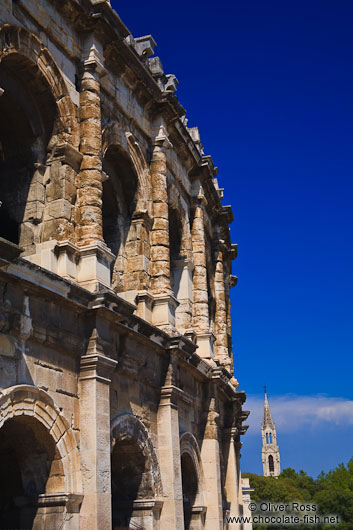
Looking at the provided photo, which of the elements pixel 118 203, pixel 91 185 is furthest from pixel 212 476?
pixel 91 185

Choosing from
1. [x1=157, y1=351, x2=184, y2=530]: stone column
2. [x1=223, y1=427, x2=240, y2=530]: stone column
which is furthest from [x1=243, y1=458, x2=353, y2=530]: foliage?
[x1=157, y1=351, x2=184, y2=530]: stone column

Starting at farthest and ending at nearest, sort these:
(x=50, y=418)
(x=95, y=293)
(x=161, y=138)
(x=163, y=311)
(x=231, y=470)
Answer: (x=231, y=470)
(x=161, y=138)
(x=163, y=311)
(x=95, y=293)
(x=50, y=418)

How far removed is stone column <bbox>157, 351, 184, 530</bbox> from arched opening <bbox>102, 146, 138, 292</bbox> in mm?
2060

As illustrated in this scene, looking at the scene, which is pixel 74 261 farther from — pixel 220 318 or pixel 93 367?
pixel 220 318

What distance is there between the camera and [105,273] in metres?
10.5

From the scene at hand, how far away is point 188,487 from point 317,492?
56619mm

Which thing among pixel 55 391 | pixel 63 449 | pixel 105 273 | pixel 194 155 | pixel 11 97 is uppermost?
pixel 194 155

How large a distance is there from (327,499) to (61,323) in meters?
51.8

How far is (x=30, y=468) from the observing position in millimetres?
9086

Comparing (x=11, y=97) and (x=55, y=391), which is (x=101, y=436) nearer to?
(x=55, y=391)

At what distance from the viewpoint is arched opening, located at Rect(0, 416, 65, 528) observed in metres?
8.94

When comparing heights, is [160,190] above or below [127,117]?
below

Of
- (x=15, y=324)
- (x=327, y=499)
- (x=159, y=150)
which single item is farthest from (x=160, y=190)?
(x=327, y=499)

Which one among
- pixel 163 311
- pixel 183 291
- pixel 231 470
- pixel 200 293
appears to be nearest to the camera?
pixel 163 311
